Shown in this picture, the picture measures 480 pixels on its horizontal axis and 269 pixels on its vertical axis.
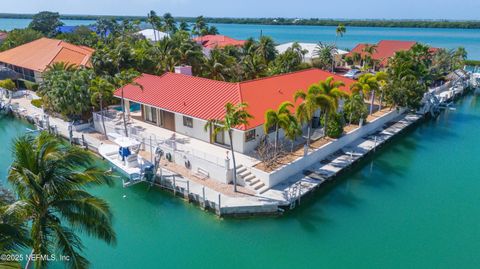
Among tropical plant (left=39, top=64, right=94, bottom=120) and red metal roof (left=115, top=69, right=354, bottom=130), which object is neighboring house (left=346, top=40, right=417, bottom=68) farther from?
tropical plant (left=39, top=64, right=94, bottom=120)

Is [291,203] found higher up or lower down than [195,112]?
lower down

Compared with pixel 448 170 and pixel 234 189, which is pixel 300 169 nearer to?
pixel 234 189

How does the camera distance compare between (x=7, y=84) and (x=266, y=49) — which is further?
(x=266, y=49)

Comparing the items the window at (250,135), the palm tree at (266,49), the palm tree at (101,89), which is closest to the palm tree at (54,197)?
the window at (250,135)

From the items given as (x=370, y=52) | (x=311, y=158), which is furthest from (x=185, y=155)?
(x=370, y=52)

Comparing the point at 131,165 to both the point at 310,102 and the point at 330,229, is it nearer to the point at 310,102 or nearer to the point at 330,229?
the point at 310,102

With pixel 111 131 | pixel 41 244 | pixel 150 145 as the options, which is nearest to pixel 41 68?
pixel 111 131

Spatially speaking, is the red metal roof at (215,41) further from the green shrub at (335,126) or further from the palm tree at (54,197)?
the palm tree at (54,197)
